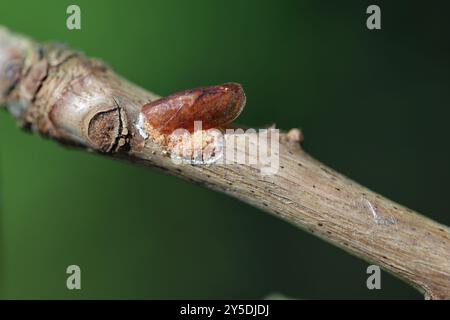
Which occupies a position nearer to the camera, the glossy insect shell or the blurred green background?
the glossy insect shell

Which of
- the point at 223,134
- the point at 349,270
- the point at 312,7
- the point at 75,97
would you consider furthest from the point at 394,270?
the point at 312,7

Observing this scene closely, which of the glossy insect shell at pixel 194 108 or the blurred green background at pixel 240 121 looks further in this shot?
the blurred green background at pixel 240 121

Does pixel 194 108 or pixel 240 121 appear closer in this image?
pixel 194 108

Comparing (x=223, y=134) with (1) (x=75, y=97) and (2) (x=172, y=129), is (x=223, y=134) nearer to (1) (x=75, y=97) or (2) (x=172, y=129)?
(2) (x=172, y=129)
